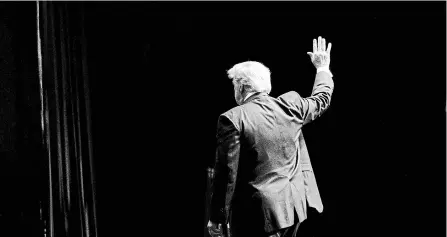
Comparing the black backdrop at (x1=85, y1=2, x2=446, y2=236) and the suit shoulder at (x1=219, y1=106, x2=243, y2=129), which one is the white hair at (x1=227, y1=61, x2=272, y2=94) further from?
the black backdrop at (x1=85, y1=2, x2=446, y2=236)

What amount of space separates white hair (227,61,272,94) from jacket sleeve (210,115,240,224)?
206 mm

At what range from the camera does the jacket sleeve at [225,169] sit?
1682 mm

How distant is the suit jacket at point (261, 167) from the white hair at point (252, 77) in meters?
0.04

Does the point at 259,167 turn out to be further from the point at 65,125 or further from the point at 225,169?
the point at 65,125

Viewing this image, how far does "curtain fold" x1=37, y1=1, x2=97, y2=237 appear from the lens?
8.62 feet

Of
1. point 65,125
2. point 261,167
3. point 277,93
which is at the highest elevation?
point 277,93

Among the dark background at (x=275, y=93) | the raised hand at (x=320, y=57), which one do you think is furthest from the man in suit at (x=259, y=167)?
the dark background at (x=275, y=93)

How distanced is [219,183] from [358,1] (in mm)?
1554

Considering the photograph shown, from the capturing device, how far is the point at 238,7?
2.85m

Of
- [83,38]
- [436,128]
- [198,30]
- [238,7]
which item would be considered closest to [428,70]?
[436,128]

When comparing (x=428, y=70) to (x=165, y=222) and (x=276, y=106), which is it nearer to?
(x=276, y=106)

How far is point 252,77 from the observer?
1847 millimetres

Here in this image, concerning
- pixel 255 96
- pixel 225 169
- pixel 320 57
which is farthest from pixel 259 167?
pixel 320 57

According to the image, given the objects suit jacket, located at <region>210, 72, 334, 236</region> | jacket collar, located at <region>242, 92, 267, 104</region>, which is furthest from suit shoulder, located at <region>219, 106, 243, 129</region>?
jacket collar, located at <region>242, 92, 267, 104</region>
